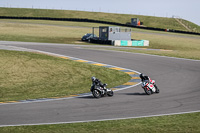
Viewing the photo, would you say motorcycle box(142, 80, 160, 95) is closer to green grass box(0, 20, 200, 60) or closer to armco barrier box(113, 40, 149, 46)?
green grass box(0, 20, 200, 60)

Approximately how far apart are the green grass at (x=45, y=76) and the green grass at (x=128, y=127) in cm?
726

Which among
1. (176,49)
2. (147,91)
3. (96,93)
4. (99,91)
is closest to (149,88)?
(147,91)

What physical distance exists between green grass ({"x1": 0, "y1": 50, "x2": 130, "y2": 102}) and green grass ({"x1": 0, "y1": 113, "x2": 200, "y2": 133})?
286 inches

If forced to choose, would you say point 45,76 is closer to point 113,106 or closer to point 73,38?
point 113,106

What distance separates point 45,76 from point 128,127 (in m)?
15.1

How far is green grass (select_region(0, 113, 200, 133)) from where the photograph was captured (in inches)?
457

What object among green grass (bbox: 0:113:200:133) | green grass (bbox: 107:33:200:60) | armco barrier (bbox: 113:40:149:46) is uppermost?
green grass (bbox: 0:113:200:133)

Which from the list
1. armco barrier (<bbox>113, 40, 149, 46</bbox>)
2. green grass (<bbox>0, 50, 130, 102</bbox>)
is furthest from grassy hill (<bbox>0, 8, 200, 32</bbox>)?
green grass (<bbox>0, 50, 130, 102</bbox>)

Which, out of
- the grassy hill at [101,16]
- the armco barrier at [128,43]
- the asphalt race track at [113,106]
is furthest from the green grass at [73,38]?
the asphalt race track at [113,106]

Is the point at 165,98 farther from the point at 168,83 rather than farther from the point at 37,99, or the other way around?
the point at 37,99

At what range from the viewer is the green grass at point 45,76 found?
22.3 meters

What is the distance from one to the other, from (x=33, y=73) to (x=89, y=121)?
47.8ft

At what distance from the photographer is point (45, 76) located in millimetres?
26188

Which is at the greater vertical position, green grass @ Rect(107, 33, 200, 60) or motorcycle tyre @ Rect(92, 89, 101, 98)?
motorcycle tyre @ Rect(92, 89, 101, 98)
